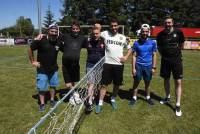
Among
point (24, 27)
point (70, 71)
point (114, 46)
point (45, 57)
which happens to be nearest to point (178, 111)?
point (114, 46)

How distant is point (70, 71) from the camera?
23.2 feet

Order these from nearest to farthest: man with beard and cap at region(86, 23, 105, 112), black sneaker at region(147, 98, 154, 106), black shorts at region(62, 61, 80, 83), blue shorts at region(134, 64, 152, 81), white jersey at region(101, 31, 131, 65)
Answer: white jersey at region(101, 31, 131, 65) → man with beard and cap at region(86, 23, 105, 112) → black shorts at region(62, 61, 80, 83) → blue shorts at region(134, 64, 152, 81) → black sneaker at region(147, 98, 154, 106)

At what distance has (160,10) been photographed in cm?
7556

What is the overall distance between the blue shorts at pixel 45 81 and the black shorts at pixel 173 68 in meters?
2.58

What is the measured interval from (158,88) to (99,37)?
3.56m

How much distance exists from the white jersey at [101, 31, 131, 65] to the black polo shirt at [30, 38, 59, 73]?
47.0 inches

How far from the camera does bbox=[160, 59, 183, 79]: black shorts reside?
6.58 meters

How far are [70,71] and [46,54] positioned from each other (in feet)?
2.48

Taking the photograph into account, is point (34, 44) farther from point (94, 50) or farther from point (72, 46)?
point (94, 50)

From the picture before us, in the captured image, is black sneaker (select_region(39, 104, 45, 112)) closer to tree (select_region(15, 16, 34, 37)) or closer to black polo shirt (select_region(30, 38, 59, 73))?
black polo shirt (select_region(30, 38, 59, 73))

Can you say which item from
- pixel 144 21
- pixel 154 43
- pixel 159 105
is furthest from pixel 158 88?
pixel 144 21

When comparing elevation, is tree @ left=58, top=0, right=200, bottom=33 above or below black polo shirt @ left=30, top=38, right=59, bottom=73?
above

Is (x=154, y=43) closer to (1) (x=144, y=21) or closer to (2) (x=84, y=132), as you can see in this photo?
(2) (x=84, y=132)

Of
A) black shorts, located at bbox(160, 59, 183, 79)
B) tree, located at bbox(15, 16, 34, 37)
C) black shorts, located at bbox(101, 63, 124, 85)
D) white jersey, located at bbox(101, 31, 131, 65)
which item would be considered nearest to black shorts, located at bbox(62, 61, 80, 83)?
black shorts, located at bbox(101, 63, 124, 85)
